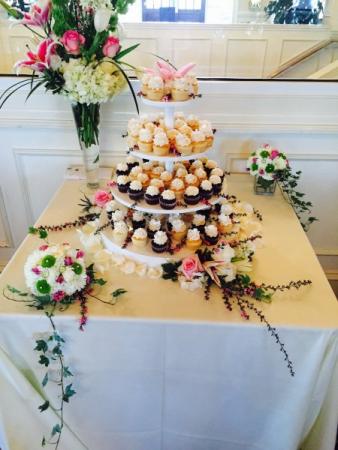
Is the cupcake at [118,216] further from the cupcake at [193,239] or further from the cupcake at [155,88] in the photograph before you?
the cupcake at [155,88]

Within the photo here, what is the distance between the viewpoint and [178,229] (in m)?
1.07

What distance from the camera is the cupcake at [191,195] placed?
1035 mm

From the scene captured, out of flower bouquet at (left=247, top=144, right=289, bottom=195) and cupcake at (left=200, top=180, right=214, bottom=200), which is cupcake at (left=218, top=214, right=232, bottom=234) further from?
flower bouquet at (left=247, top=144, right=289, bottom=195)

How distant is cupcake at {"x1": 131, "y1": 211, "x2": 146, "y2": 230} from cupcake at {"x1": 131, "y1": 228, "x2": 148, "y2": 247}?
1.5 inches

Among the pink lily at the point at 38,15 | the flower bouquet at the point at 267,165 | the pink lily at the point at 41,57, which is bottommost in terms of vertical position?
the flower bouquet at the point at 267,165

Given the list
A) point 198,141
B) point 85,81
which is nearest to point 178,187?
point 198,141

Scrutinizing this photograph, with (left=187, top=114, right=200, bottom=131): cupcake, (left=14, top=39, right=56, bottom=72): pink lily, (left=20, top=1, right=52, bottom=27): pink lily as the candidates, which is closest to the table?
(left=187, top=114, right=200, bottom=131): cupcake

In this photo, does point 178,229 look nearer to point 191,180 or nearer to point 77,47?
point 191,180

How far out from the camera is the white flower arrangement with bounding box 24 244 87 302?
89 cm

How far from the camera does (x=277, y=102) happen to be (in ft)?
5.03

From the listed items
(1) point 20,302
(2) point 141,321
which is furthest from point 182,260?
(1) point 20,302

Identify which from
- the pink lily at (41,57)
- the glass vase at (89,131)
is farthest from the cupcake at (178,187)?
the pink lily at (41,57)

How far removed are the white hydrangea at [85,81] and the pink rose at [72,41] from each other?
50 millimetres

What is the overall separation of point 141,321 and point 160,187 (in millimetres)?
409
